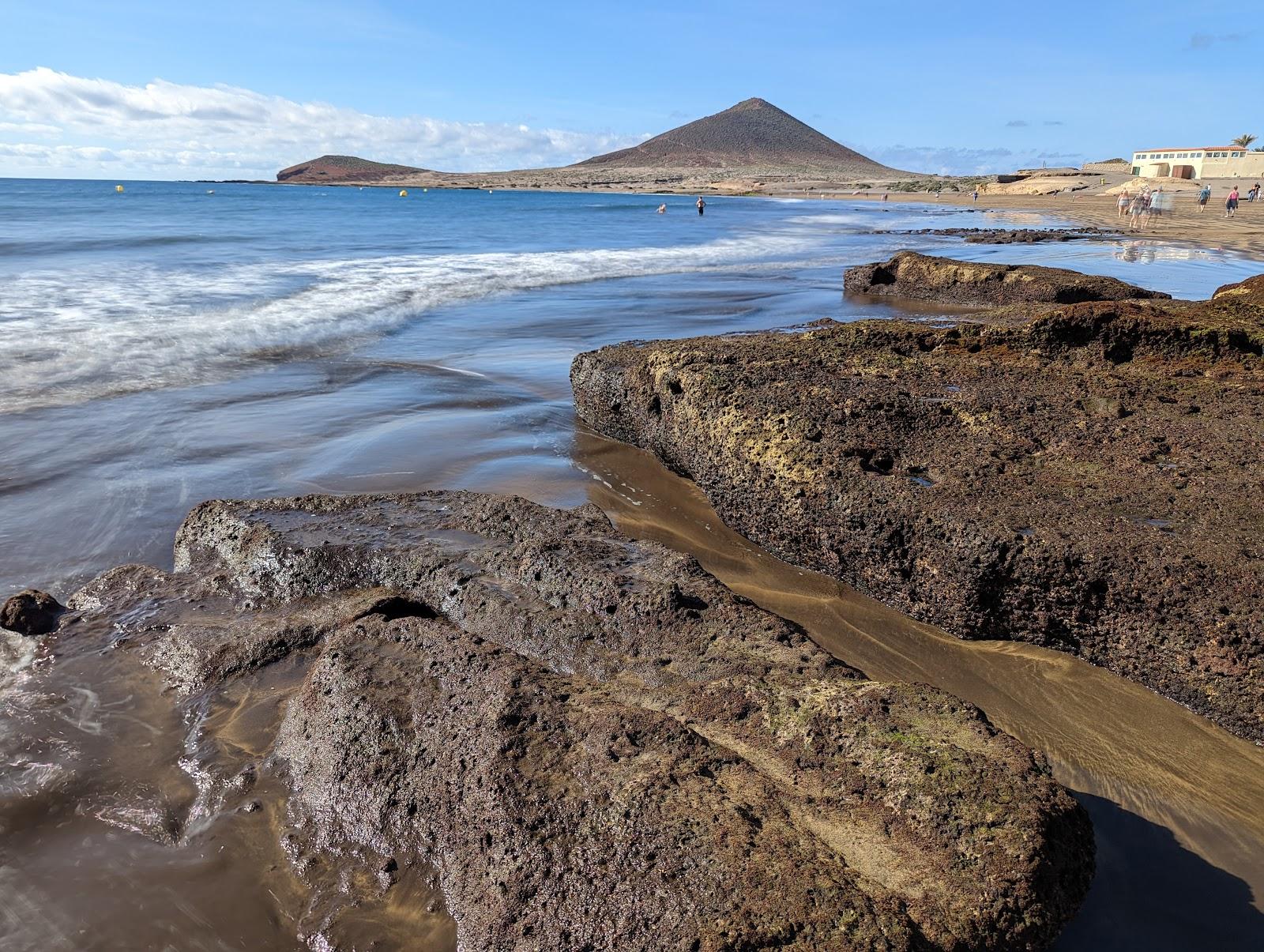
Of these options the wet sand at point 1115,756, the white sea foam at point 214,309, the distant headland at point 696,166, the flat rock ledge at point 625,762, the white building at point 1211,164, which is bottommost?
the wet sand at point 1115,756

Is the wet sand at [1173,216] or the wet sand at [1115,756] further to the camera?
the wet sand at [1173,216]

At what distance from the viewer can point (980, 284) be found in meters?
Answer: 10.5

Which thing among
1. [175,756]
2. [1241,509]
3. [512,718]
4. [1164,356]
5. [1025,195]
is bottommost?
[175,756]

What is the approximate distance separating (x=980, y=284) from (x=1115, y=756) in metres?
9.13

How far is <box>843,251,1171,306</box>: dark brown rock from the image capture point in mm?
8461

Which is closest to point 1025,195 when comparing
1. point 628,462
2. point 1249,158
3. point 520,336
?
point 1249,158

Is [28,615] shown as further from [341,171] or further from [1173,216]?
[341,171]

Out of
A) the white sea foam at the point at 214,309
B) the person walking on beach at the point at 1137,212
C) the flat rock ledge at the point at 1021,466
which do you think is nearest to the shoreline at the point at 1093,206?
the person walking on beach at the point at 1137,212

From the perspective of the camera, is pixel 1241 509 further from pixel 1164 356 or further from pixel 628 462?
pixel 628 462

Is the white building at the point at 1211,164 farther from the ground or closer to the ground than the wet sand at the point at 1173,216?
farther from the ground

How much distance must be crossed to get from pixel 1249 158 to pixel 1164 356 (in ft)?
183

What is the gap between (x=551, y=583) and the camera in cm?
275

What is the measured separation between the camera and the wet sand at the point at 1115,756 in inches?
83.8

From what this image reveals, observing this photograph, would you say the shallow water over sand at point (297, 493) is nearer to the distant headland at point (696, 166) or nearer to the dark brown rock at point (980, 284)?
the dark brown rock at point (980, 284)
